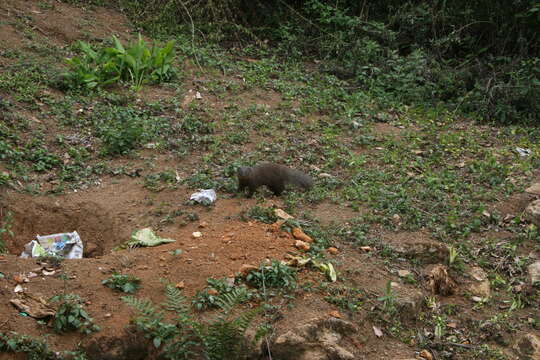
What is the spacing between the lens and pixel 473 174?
303 inches

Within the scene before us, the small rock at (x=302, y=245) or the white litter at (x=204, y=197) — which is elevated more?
the small rock at (x=302, y=245)

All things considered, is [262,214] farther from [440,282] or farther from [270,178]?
[440,282]

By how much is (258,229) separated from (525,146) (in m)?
4.94

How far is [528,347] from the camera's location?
4992 millimetres

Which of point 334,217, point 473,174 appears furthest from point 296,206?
point 473,174

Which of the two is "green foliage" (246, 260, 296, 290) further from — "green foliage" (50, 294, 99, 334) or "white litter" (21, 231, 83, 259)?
"white litter" (21, 231, 83, 259)

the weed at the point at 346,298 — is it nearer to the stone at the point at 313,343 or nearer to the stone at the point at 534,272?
the stone at the point at 313,343

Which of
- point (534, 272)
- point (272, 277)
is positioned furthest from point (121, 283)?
point (534, 272)

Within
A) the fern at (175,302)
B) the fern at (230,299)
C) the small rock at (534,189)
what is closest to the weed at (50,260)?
the fern at (175,302)

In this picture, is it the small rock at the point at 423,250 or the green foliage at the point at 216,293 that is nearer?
the green foliage at the point at 216,293

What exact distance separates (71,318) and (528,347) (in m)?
3.55

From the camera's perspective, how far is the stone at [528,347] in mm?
4957

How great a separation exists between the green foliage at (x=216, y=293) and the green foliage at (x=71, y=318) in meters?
0.75

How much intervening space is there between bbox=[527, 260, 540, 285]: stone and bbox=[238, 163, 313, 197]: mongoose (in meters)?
2.33
